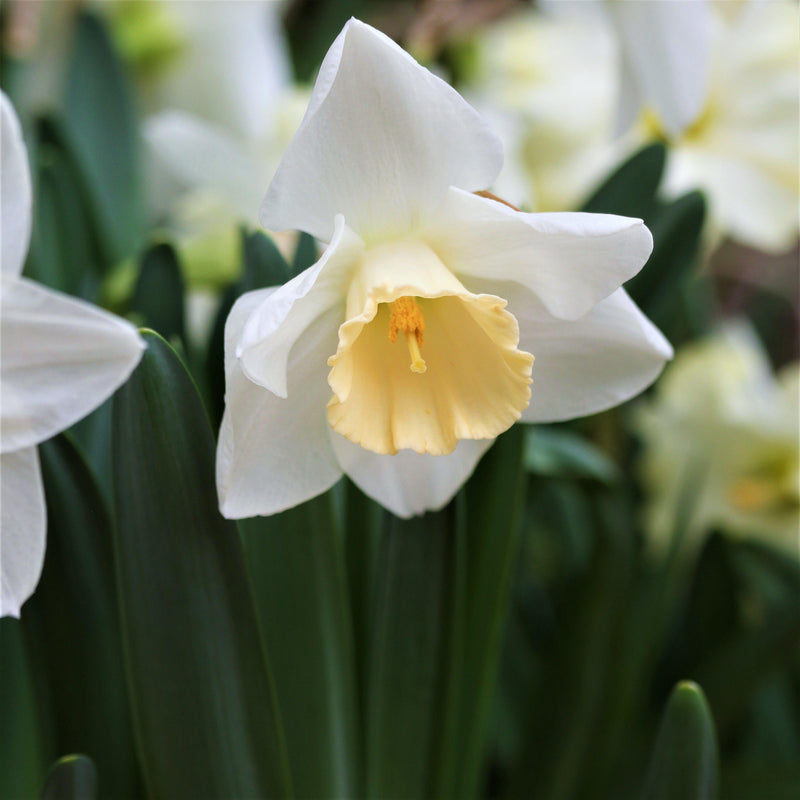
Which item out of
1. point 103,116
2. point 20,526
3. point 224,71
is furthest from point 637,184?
point 224,71

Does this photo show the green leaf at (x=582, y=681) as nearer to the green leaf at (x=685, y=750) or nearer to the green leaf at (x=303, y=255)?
the green leaf at (x=685, y=750)

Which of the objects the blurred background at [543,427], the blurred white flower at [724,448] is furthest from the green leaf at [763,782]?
the blurred white flower at [724,448]

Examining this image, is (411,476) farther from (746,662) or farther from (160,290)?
(746,662)

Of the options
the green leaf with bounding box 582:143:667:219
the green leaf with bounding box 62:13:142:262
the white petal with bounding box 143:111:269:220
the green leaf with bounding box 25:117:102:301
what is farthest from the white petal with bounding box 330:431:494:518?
the green leaf with bounding box 62:13:142:262

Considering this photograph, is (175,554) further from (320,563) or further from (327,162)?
(327,162)

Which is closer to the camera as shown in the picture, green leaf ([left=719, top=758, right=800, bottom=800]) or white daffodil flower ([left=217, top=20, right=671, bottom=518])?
white daffodil flower ([left=217, top=20, right=671, bottom=518])

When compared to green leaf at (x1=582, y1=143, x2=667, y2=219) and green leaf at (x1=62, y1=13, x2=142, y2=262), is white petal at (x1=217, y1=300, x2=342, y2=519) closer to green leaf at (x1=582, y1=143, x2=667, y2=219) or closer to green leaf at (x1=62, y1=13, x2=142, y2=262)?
green leaf at (x1=582, y1=143, x2=667, y2=219)
